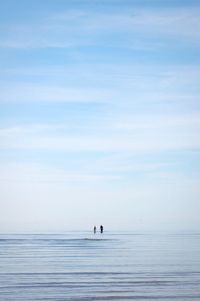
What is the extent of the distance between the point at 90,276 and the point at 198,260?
1458 cm

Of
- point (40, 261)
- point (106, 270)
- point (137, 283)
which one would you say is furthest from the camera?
point (40, 261)

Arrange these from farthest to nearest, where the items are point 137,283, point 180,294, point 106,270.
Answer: point 106,270, point 137,283, point 180,294

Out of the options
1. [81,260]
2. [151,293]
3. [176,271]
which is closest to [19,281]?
[151,293]

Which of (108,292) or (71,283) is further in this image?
(71,283)

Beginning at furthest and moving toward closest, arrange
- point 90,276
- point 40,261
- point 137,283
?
point 40,261
point 90,276
point 137,283

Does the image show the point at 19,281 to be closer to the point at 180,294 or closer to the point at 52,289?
the point at 52,289

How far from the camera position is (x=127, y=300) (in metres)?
27.9

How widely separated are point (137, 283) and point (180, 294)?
4.35m

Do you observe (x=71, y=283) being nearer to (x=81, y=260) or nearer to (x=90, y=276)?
(x=90, y=276)

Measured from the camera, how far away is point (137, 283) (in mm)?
33562

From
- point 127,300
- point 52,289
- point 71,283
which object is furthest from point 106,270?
point 127,300

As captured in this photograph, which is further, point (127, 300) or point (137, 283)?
point (137, 283)

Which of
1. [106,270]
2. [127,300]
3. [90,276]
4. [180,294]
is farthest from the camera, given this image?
[106,270]

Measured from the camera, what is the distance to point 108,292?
3030 cm
